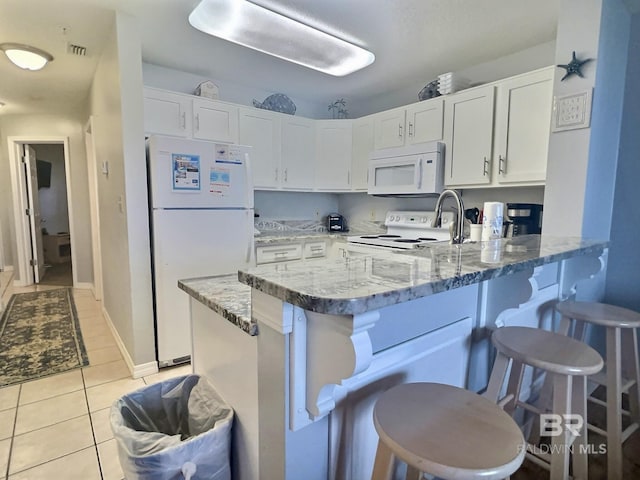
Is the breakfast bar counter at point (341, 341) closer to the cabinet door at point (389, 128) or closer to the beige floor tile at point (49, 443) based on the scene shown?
the beige floor tile at point (49, 443)

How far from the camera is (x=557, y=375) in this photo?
1.14m

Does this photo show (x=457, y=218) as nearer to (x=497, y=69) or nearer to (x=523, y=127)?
(x=523, y=127)

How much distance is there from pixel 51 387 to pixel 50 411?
0.31 m

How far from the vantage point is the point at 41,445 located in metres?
1.68

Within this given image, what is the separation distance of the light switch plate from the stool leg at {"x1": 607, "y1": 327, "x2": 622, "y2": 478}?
103 centimetres

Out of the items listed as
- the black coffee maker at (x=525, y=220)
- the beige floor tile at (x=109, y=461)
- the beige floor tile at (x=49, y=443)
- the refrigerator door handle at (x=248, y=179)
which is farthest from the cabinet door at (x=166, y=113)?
the black coffee maker at (x=525, y=220)


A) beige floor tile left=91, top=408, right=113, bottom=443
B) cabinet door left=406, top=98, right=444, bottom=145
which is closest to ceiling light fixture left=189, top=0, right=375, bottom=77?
cabinet door left=406, top=98, right=444, bottom=145

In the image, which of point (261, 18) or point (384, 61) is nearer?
point (261, 18)

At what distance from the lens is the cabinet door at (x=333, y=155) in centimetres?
374

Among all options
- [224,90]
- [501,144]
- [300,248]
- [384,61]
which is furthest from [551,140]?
[224,90]

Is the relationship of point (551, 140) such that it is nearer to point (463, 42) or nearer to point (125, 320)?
point (463, 42)

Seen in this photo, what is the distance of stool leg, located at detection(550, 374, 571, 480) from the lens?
1.12 metres

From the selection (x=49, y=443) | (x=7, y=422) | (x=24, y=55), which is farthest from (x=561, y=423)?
(x=24, y=55)

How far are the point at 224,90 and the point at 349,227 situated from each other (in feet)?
6.67
